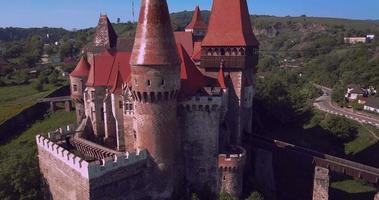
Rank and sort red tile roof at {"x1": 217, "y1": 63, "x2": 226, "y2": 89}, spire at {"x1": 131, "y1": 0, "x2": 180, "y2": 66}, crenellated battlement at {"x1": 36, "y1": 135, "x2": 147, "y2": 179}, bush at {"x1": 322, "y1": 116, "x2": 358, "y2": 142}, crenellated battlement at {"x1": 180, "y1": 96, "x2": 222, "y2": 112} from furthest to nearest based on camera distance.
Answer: bush at {"x1": 322, "y1": 116, "x2": 358, "y2": 142} → red tile roof at {"x1": 217, "y1": 63, "x2": 226, "y2": 89} → crenellated battlement at {"x1": 180, "y1": 96, "x2": 222, "y2": 112} → spire at {"x1": 131, "y1": 0, "x2": 180, "y2": 66} → crenellated battlement at {"x1": 36, "y1": 135, "x2": 147, "y2": 179}

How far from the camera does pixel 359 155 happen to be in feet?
161

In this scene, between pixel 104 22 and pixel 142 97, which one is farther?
pixel 104 22

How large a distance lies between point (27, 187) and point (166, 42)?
58.3 feet

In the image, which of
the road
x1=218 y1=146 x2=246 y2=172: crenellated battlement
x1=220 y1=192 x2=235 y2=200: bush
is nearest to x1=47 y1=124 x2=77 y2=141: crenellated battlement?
x1=218 y1=146 x2=246 y2=172: crenellated battlement

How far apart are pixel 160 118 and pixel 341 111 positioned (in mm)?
54212

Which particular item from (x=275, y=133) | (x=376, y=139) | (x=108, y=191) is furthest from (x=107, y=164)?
(x=376, y=139)

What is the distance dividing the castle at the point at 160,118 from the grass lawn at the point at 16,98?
24.1 metres

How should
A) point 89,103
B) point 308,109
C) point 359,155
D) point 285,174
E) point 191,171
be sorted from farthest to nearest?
1. point 308,109
2. point 359,155
3. point 285,174
4. point 89,103
5. point 191,171

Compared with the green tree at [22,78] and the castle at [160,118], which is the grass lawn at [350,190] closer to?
the castle at [160,118]

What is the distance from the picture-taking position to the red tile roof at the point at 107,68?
113 ft

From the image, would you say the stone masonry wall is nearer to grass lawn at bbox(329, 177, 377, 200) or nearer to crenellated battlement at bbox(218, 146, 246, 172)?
crenellated battlement at bbox(218, 146, 246, 172)

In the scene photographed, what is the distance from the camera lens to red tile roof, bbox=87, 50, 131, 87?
1357 inches

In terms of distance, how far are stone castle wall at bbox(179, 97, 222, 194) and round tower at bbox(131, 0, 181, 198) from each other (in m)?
1.52

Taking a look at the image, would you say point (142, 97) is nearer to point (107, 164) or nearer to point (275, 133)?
point (107, 164)
